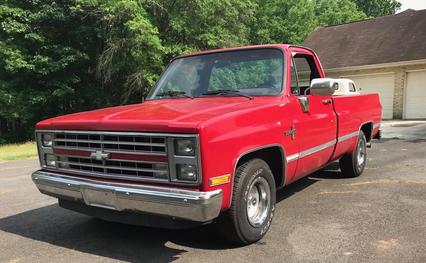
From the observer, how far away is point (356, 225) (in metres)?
4.78

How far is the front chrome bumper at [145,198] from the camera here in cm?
352

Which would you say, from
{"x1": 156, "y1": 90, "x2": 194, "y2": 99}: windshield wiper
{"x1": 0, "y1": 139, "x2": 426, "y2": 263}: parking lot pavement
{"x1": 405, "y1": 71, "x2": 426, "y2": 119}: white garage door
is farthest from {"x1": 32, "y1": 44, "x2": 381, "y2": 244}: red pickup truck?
{"x1": 405, "y1": 71, "x2": 426, "y2": 119}: white garage door

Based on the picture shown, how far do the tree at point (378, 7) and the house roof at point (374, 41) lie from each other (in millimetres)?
33625

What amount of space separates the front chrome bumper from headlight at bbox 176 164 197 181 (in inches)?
4.5

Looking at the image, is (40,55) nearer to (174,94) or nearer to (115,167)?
(174,94)

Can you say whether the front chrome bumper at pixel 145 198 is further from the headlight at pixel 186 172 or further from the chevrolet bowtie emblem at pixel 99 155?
the chevrolet bowtie emblem at pixel 99 155

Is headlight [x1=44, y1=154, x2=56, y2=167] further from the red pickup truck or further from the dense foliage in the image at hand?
the dense foliage

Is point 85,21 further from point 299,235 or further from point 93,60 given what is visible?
point 299,235

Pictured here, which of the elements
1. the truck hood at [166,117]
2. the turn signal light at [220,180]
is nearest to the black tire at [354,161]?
the truck hood at [166,117]

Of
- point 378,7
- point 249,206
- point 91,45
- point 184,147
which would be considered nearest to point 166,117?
point 184,147

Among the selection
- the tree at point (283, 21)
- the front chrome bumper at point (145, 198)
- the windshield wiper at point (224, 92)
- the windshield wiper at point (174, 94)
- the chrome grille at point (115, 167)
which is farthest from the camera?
the tree at point (283, 21)

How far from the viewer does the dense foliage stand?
836 inches

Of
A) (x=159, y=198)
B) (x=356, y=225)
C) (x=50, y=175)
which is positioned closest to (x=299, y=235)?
(x=356, y=225)

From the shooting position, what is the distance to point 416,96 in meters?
20.8
